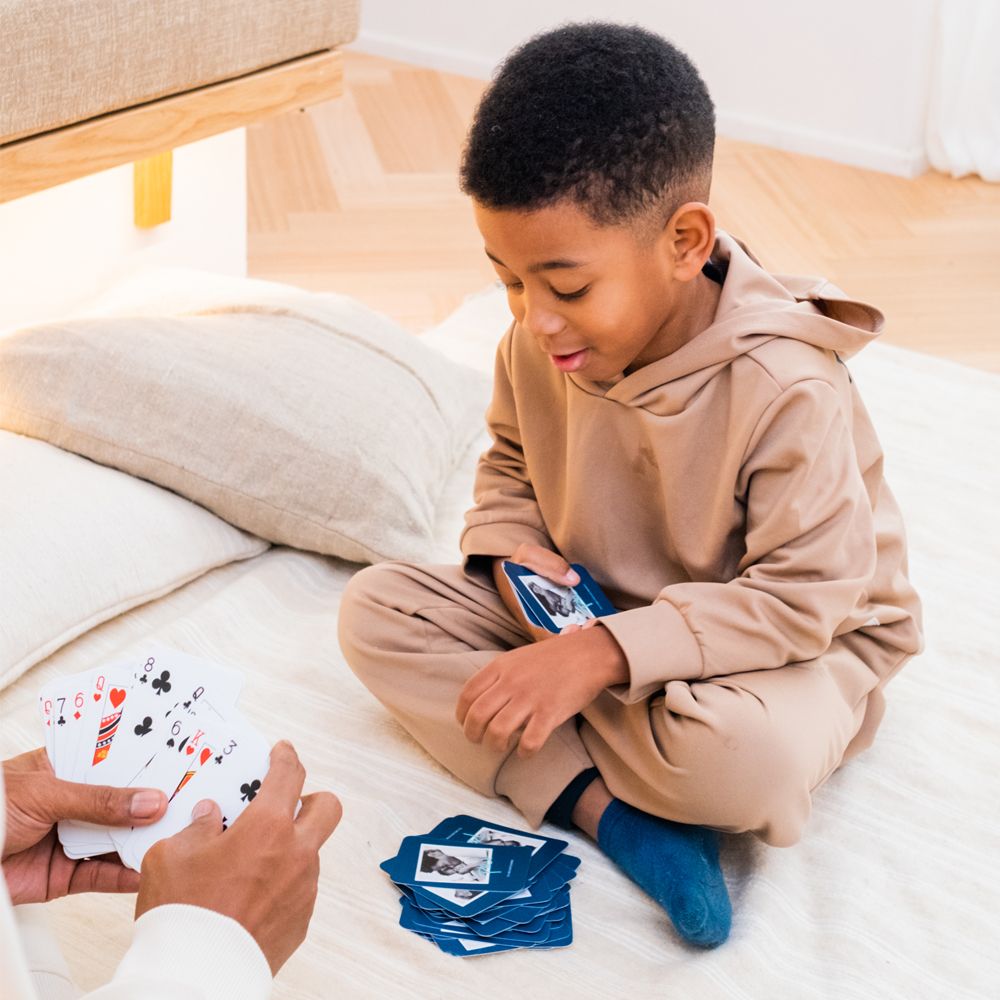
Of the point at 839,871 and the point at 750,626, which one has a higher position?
the point at 750,626

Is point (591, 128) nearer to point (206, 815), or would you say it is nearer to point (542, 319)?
point (542, 319)

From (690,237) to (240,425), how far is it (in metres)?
0.72

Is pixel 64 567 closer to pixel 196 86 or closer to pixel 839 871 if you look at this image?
pixel 196 86

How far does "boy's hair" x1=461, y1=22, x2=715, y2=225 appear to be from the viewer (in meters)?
1.18

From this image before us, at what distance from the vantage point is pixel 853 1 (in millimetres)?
3305

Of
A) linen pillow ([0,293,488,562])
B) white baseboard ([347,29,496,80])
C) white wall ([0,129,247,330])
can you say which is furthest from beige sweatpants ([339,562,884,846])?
white baseboard ([347,29,496,80])

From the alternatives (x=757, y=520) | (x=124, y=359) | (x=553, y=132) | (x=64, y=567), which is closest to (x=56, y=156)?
(x=124, y=359)

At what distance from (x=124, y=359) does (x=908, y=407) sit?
1216 millimetres

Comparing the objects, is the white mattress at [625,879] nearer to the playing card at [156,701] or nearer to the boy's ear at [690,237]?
the playing card at [156,701]

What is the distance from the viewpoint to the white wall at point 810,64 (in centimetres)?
332

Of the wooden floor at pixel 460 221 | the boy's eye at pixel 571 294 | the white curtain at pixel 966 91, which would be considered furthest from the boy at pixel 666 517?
the white curtain at pixel 966 91

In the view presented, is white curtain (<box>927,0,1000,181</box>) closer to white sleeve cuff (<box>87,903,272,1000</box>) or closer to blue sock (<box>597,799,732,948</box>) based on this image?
blue sock (<box>597,799,732,948</box>)

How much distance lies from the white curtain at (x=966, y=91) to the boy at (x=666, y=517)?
7.04 ft

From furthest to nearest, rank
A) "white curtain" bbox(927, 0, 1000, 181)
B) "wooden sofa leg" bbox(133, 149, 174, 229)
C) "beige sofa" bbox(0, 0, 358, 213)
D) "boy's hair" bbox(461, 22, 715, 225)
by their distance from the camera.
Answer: "white curtain" bbox(927, 0, 1000, 181), "wooden sofa leg" bbox(133, 149, 174, 229), "beige sofa" bbox(0, 0, 358, 213), "boy's hair" bbox(461, 22, 715, 225)
